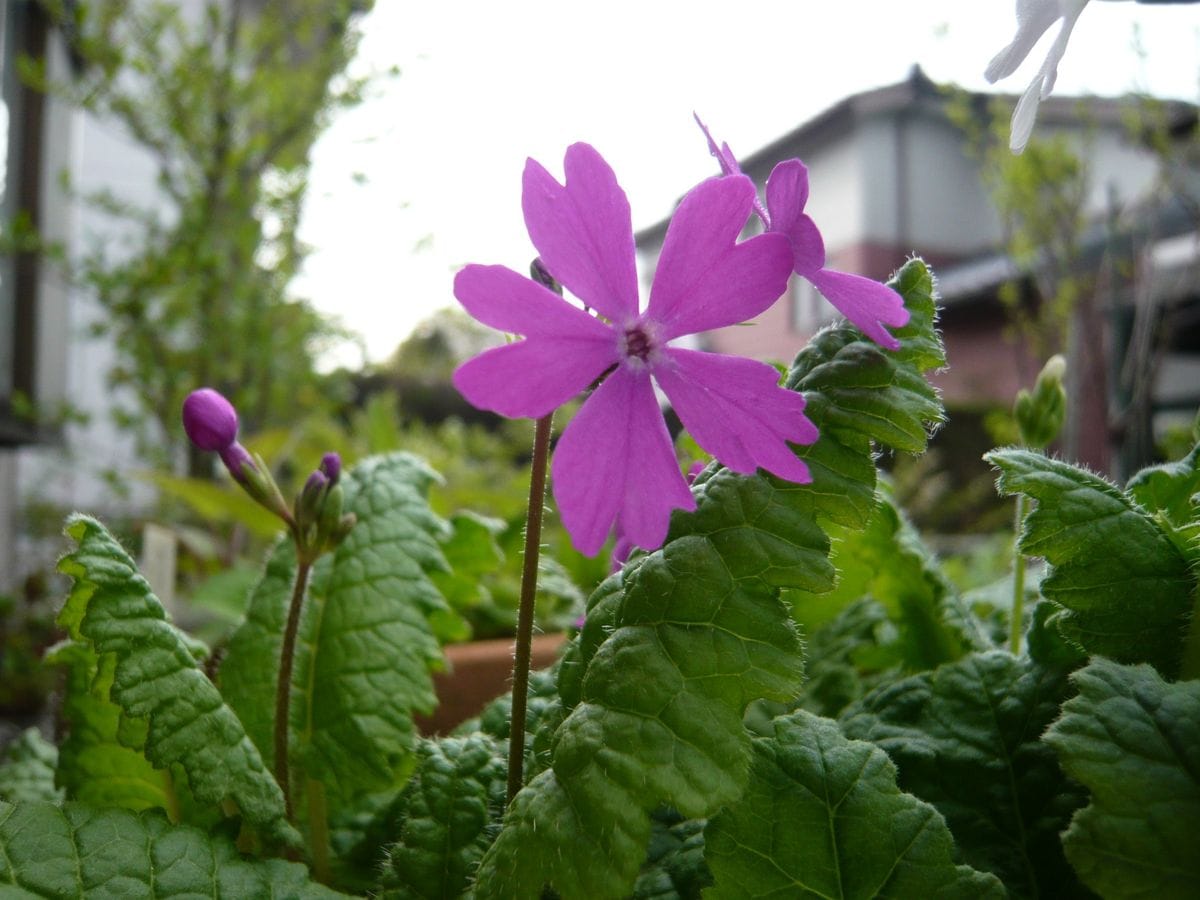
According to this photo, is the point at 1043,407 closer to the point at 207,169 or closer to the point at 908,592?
the point at 908,592

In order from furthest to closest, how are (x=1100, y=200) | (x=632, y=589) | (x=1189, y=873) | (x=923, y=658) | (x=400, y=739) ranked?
1. (x=1100, y=200)
2. (x=923, y=658)
3. (x=400, y=739)
4. (x=632, y=589)
5. (x=1189, y=873)

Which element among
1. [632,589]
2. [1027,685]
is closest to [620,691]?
[632,589]

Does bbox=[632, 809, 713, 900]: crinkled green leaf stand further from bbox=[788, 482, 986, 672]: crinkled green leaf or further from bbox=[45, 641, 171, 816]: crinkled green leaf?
bbox=[45, 641, 171, 816]: crinkled green leaf

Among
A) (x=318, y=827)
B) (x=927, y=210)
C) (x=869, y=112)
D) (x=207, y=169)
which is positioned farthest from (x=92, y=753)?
(x=927, y=210)

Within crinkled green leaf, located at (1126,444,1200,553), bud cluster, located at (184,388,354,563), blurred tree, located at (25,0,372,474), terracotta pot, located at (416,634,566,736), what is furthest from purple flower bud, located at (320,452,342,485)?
blurred tree, located at (25,0,372,474)

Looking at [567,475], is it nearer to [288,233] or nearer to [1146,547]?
[1146,547]

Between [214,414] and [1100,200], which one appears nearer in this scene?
[214,414]

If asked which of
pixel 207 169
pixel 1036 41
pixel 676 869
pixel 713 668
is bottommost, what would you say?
pixel 676 869
